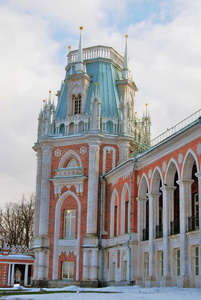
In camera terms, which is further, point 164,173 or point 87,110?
point 87,110

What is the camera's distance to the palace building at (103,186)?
27.1 meters

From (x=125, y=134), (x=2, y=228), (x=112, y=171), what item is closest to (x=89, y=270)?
(x=112, y=171)

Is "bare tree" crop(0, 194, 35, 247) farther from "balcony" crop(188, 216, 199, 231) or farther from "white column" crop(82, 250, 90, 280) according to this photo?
"balcony" crop(188, 216, 199, 231)

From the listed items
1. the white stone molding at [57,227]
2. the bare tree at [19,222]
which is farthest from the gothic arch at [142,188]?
the bare tree at [19,222]

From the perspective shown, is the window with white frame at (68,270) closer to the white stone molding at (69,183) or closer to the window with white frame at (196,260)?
the white stone molding at (69,183)

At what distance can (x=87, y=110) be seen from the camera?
125 ft

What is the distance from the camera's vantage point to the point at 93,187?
1387 inches

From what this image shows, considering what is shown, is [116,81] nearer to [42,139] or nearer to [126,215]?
[42,139]

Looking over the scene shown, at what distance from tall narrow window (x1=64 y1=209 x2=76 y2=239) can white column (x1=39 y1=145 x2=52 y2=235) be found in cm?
133

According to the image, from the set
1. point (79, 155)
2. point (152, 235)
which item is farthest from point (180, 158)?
point (79, 155)

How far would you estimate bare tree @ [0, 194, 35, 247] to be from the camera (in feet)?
189

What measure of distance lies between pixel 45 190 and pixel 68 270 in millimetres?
5793

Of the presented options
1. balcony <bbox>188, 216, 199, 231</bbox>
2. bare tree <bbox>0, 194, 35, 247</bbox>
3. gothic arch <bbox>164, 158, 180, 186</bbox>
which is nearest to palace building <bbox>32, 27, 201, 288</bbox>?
gothic arch <bbox>164, 158, 180, 186</bbox>

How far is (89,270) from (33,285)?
4190 millimetres
